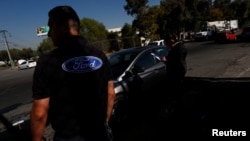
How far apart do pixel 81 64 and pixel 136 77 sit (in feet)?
13.8

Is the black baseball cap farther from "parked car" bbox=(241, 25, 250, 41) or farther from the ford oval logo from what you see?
"parked car" bbox=(241, 25, 250, 41)

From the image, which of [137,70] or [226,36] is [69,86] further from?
[226,36]

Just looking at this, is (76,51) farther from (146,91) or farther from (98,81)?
(146,91)

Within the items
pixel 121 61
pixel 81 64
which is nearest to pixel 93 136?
pixel 81 64

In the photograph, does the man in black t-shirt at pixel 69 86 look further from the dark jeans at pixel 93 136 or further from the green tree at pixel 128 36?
the green tree at pixel 128 36

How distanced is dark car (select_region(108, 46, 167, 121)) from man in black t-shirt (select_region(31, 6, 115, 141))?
10.7ft

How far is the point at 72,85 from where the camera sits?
208cm

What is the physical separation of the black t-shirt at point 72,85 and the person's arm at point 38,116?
0.04 meters

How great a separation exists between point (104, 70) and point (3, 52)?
103300 millimetres

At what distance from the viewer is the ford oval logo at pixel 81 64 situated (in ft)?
6.75

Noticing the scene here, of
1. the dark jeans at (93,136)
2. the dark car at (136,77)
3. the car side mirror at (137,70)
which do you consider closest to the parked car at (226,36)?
the dark car at (136,77)

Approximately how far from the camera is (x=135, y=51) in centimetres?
699

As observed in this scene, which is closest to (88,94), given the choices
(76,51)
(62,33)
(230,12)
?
(76,51)

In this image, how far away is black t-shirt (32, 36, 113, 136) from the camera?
1.99 m
